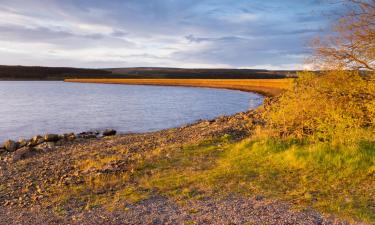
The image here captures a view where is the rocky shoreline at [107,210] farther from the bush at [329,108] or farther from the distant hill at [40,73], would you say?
the distant hill at [40,73]

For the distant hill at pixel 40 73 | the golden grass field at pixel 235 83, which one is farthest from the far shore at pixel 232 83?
the distant hill at pixel 40 73

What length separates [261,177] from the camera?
10625 millimetres

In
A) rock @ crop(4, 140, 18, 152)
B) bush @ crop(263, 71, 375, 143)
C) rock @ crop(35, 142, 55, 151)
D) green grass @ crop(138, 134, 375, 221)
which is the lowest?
rock @ crop(4, 140, 18, 152)

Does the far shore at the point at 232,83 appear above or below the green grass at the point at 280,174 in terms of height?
below

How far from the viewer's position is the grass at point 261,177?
9.03m

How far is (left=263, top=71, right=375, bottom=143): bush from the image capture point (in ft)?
38.9

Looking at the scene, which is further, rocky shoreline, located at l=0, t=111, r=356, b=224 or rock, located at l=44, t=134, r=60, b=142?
rock, located at l=44, t=134, r=60, b=142

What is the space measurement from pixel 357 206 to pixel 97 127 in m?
24.5

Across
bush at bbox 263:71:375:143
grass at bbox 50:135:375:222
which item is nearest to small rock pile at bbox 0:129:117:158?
grass at bbox 50:135:375:222

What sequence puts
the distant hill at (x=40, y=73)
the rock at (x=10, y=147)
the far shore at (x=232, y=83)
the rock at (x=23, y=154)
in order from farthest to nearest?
the distant hill at (x=40, y=73)
the far shore at (x=232, y=83)
the rock at (x=10, y=147)
the rock at (x=23, y=154)

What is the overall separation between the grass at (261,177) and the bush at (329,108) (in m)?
0.52

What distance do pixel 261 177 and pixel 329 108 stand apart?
11.6 feet

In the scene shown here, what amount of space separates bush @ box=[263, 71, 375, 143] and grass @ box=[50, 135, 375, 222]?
524mm

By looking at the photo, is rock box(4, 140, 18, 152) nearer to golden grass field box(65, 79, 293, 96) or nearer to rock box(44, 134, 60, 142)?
rock box(44, 134, 60, 142)
